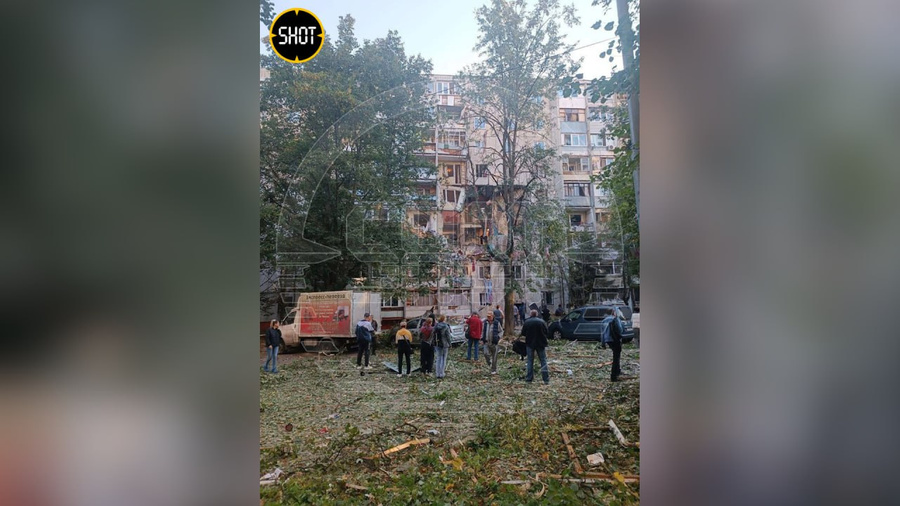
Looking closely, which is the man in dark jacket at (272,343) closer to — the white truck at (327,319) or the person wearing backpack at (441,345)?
the white truck at (327,319)

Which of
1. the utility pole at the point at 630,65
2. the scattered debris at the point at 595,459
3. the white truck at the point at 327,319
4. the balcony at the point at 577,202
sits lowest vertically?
the scattered debris at the point at 595,459

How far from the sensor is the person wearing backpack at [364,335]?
115 inches

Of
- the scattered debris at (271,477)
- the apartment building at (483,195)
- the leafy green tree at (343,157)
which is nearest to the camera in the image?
the scattered debris at (271,477)

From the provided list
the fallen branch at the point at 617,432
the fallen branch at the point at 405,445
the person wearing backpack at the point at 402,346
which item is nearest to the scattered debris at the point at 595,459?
the fallen branch at the point at 617,432

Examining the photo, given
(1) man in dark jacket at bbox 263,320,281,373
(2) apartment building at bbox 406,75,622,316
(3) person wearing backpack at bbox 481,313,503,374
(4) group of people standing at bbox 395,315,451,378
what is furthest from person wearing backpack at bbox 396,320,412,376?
(1) man in dark jacket at bbox 263,320,281,373

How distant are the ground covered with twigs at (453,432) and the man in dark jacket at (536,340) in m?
0.05

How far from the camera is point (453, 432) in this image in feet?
9.42

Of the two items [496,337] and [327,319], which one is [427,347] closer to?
[496,337]

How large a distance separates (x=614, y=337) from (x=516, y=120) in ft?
5.85
